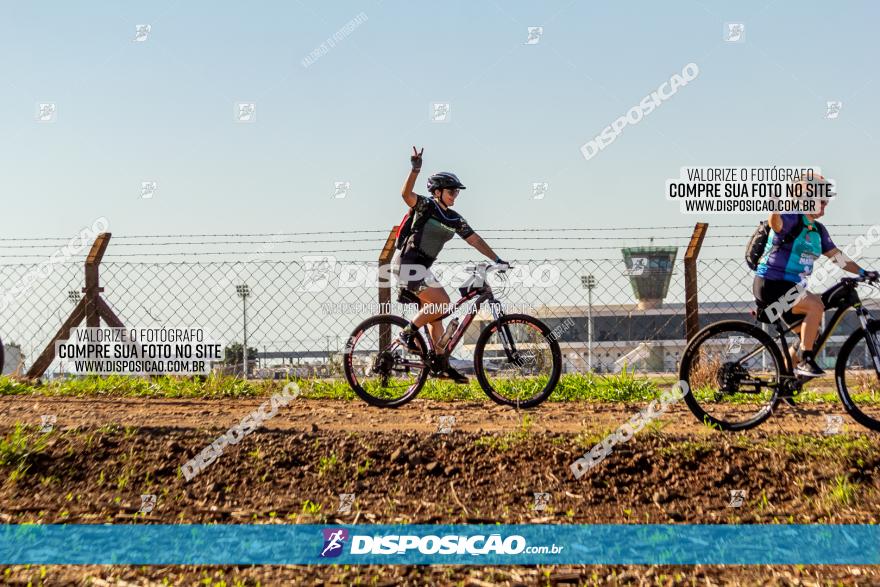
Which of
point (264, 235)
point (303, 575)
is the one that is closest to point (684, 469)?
point (303, 575)

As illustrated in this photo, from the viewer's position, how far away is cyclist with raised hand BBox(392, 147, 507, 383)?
7.13 m

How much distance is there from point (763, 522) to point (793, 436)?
1.82m

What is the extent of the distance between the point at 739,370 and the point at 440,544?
3461 millimetres

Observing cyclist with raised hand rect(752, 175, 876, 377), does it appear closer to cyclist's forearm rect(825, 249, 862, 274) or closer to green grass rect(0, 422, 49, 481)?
cyclist's forearm rect(825, 249, 862, 274)

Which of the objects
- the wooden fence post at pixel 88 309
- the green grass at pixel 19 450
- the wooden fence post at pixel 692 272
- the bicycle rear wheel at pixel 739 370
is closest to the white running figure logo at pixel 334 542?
the green grass at pixel 19 450

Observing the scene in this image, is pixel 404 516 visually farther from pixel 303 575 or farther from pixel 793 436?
pixel 793 436

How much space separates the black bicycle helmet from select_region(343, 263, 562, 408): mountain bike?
2.46 ft

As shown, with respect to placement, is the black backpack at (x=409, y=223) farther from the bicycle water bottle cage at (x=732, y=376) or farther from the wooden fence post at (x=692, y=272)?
the wooden fence post at (x=692, y=272)

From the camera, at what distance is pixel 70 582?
11.2 feet

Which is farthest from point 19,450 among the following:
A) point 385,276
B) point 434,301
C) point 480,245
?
point 385,276

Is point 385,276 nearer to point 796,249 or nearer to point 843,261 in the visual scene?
point 796,249

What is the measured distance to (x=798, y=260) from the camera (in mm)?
6469

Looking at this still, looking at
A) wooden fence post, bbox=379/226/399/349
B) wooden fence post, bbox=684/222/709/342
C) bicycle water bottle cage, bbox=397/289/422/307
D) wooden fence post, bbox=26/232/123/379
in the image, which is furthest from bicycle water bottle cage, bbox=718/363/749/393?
wooden fence post, bbox=26/232/123/379

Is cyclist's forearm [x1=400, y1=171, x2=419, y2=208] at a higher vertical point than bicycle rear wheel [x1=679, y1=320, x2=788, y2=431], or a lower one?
higher
